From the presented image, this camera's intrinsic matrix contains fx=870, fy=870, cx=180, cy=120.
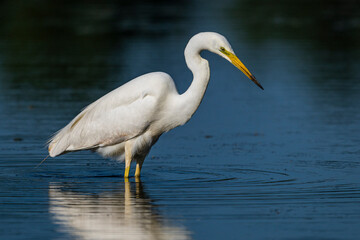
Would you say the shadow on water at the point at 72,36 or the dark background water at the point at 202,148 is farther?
the shadow on water at the point at 72,36

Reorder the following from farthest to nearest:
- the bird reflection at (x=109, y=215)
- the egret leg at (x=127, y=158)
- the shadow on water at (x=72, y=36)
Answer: the shadow on water at (x=72, y=36), the egret leg at (x=127, y=158), the bird reflection at (x=109, y=215)

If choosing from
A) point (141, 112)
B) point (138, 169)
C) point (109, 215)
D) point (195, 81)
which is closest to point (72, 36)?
point (138, 169)

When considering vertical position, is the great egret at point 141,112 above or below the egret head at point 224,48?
below

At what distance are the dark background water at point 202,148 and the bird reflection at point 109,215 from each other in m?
0.01

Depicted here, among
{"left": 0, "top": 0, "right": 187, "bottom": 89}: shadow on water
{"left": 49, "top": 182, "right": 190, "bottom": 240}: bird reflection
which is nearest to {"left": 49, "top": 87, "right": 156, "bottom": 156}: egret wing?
{"left": 49, "top": 182, "right": 190, "bottom": 240}: bird reflection

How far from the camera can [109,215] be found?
8.23 metres

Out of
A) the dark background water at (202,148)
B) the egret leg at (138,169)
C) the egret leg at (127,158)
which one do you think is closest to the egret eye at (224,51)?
the dark background water at (202,148)

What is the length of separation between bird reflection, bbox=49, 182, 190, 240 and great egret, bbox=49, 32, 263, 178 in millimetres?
736

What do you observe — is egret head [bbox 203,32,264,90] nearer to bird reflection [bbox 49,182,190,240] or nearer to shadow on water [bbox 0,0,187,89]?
bird reflection [bbox 49,182,190,240]

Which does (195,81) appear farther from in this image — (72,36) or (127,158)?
(72,36)

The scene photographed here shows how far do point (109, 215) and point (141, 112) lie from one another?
6.79ft

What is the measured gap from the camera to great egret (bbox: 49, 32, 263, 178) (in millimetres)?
9930

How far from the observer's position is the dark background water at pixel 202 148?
26.0 feet

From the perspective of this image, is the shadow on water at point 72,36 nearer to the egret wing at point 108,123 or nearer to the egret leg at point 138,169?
the egret wing at point 108,123
